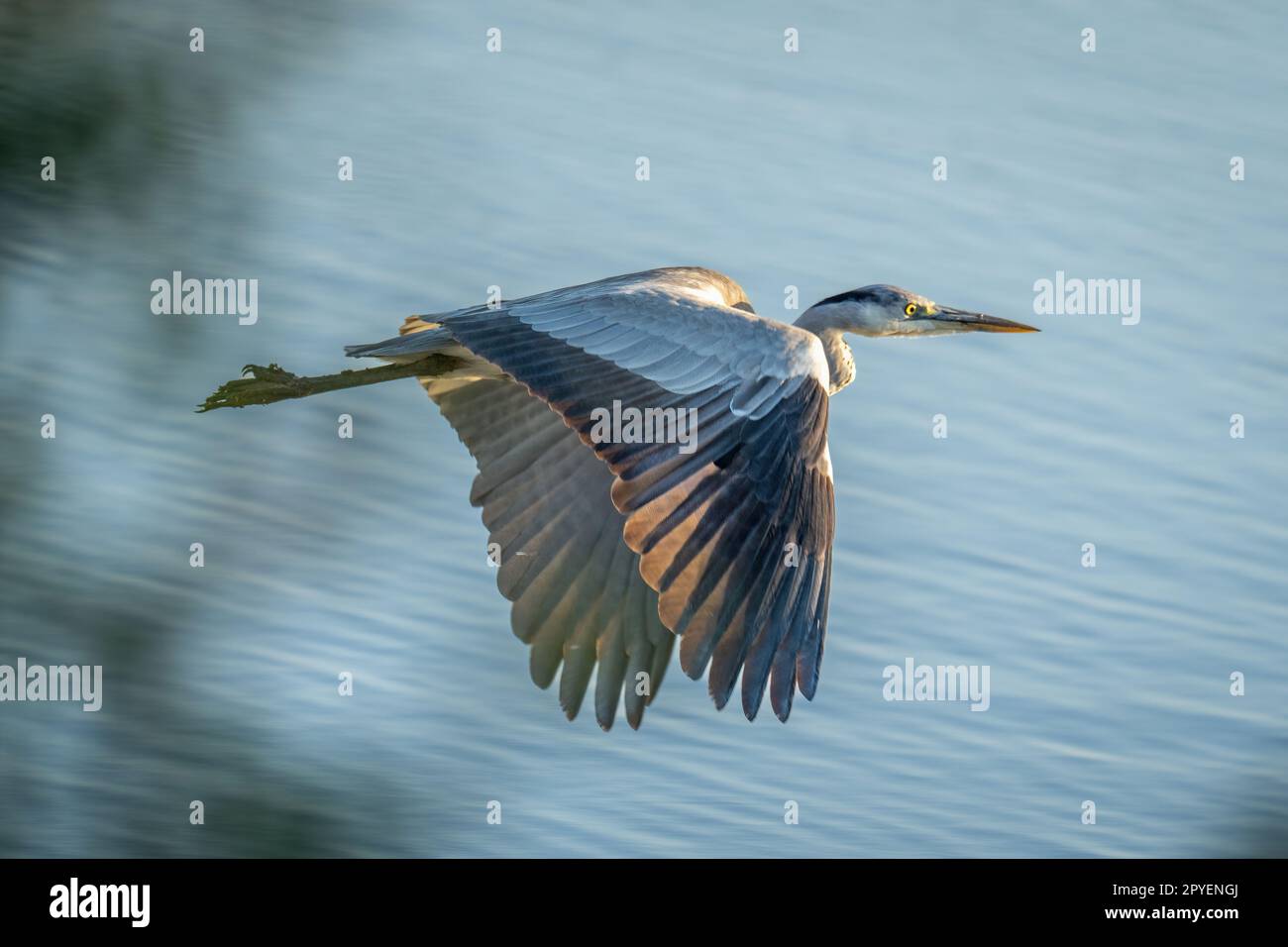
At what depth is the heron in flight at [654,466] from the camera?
15.0 feet

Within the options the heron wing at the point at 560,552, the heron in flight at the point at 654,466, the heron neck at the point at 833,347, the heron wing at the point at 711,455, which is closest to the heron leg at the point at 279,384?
the heron in flight at the point at 654,466

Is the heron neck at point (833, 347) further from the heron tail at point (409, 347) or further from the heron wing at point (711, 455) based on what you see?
the heron tail at point (409, 347)

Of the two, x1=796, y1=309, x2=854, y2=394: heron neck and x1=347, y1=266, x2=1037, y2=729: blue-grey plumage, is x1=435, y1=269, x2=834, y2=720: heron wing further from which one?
x1=796, y1=309, x2=854, y2=394: heron neck

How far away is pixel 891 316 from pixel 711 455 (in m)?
1.83

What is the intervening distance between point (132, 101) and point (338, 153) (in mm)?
1497

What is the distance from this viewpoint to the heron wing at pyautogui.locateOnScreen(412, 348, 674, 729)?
5.64 meters

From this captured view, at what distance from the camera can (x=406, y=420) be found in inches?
332

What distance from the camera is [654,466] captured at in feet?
15.1

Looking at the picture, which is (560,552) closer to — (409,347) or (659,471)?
(409,347)

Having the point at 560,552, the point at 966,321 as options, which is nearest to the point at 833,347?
the point at 966,321

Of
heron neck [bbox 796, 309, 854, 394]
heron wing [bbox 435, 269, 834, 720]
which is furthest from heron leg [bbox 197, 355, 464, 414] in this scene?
heron neck [bbox 796, 309, 854, 394]

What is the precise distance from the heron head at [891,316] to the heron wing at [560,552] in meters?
1.04

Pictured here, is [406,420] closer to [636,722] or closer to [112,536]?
[112,536]

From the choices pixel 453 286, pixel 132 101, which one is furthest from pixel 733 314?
pixel 132 101
